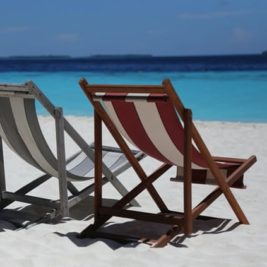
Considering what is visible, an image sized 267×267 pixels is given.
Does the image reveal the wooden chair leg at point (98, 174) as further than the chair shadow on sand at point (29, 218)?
No

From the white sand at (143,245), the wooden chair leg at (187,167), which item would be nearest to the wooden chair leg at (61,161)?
the white sand at (143,245)

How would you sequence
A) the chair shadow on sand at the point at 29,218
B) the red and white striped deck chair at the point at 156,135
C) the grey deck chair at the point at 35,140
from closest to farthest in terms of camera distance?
the red and white striped deck chair at the point at 156,135, the grey deck chair at the point at 35,140, the chair shadow on sand at the point at 29,218

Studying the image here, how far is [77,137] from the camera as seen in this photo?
313 centimetres

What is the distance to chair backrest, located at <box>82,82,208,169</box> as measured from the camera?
2.60 metres

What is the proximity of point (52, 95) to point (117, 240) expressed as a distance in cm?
1756

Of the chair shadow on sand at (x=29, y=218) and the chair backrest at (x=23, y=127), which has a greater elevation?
the chair backrest at (x=23, y=127)

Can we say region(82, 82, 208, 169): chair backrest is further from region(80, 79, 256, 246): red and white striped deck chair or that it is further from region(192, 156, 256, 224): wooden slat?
region(192, 156, 256, 224): wooden slat

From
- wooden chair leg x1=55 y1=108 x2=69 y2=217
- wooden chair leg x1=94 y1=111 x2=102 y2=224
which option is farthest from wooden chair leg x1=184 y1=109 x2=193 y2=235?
wooden chair leg x1=55 y1=108 x2=69 y2=217

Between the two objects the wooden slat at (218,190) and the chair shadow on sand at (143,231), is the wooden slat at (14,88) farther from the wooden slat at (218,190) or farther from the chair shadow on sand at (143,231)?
the wooden slat at (218,190)

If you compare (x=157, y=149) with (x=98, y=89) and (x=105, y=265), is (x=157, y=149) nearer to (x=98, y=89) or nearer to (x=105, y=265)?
(x=98, y=89)

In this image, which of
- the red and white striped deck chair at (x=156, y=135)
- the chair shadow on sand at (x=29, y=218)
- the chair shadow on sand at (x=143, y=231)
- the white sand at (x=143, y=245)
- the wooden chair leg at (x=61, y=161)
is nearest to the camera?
the white sand at (x=143, y=245)

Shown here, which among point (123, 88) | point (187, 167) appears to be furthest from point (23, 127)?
point (187, 167)

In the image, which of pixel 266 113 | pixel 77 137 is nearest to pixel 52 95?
pixel 266 113

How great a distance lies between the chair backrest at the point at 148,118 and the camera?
2.60 m
